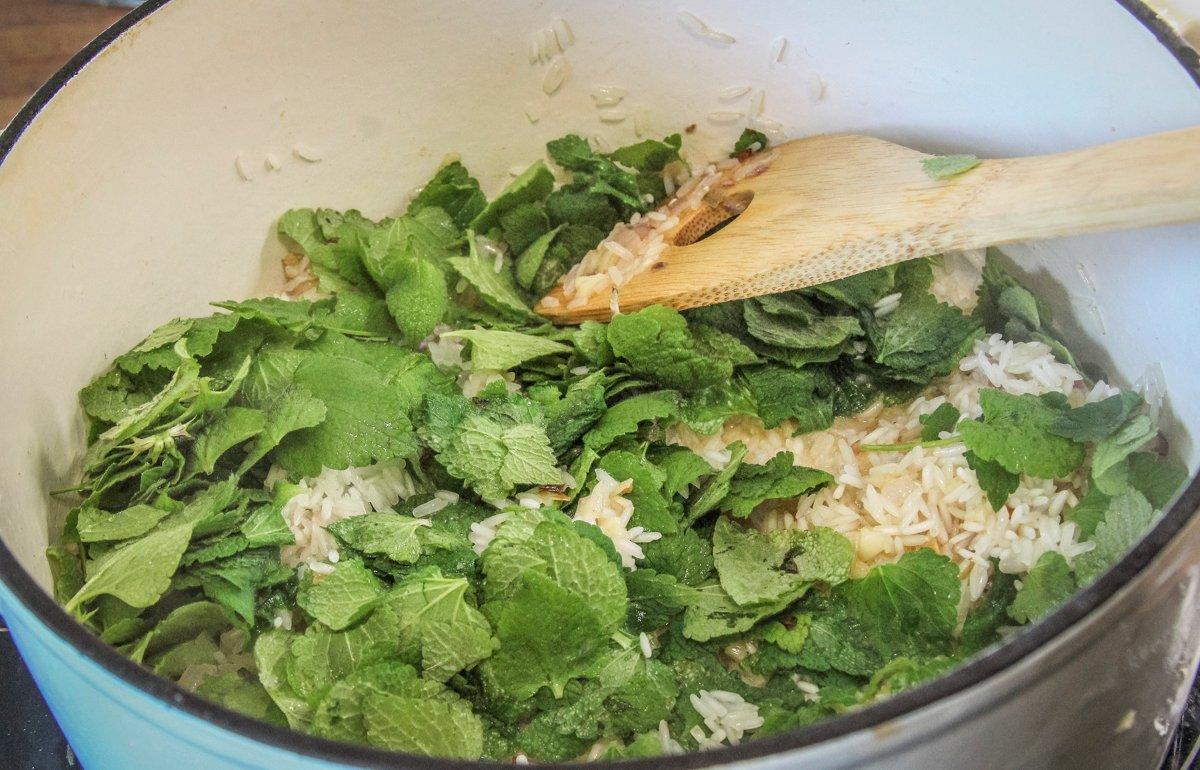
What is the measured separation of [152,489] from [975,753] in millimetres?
916

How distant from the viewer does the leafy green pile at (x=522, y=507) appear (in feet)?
3.56

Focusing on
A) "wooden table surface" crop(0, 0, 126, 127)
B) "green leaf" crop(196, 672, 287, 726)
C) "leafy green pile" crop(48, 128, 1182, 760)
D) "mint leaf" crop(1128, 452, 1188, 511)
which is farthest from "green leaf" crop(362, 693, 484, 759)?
"wooden table surface" crop(0, 0, 126, 127)

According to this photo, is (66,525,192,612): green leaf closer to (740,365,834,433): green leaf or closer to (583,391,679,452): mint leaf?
(583,391,679,452): mint leaf

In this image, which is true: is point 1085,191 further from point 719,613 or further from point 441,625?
point 441,625

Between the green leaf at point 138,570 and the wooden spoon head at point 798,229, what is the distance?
637mm

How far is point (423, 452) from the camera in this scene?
4.45ft

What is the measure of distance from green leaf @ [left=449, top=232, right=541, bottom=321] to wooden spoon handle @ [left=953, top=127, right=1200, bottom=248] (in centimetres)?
62

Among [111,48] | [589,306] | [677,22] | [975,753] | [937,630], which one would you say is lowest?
[937,630]

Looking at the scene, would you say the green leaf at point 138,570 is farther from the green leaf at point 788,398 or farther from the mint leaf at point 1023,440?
the mint leaf at point 1023,440

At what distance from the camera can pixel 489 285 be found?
60.2 inches

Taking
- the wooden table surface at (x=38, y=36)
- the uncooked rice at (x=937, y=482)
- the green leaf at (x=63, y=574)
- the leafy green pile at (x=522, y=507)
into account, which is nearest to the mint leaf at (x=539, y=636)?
the leafy green pile at (x=522, y=507)

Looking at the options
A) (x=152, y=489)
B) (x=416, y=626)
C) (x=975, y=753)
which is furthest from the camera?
(x=152, y=489)

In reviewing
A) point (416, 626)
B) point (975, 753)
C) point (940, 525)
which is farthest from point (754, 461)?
point (975, 753)

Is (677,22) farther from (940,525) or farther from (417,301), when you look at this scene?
(940,525)
